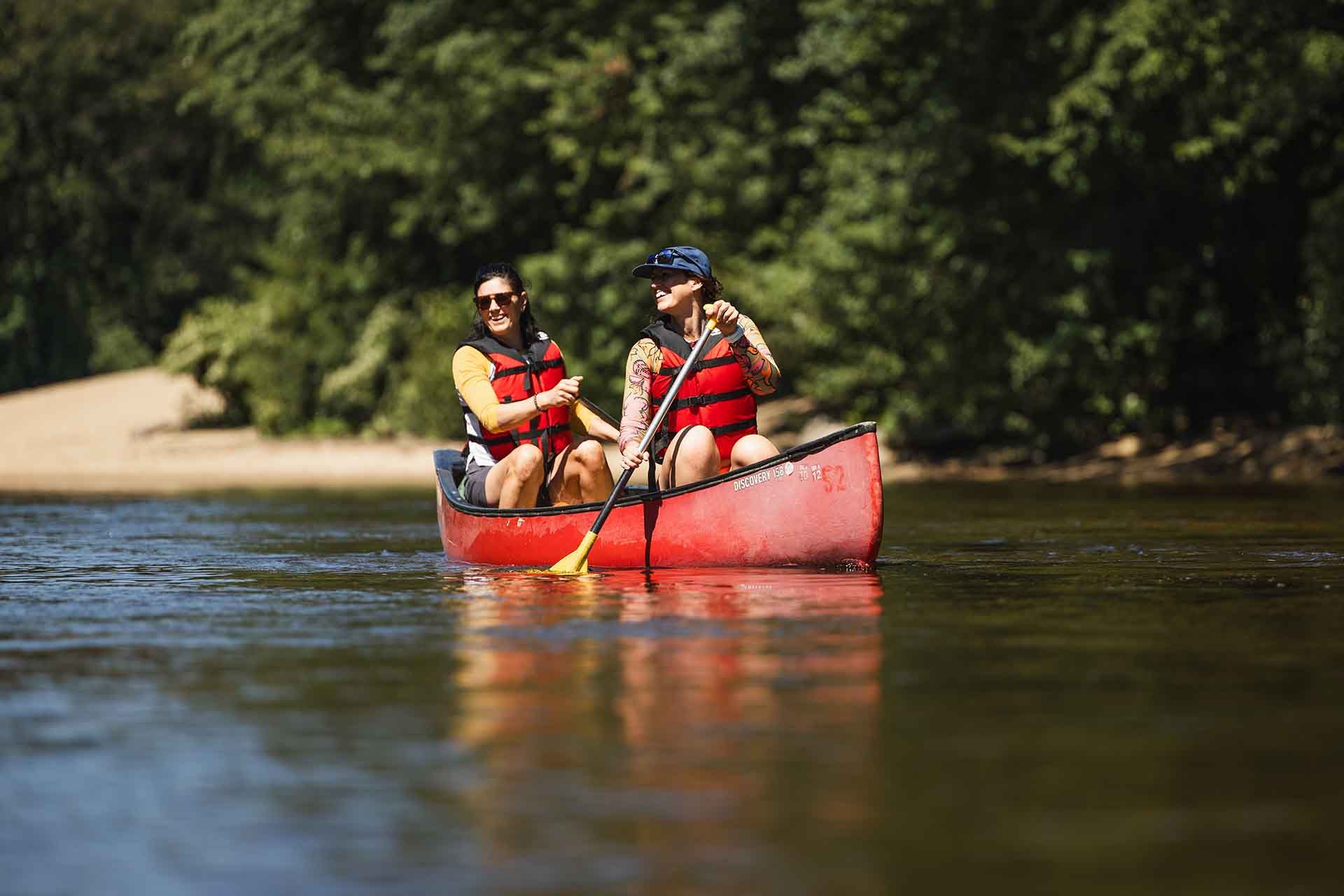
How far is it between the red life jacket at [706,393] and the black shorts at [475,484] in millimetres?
1041

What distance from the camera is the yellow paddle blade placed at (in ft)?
35.7

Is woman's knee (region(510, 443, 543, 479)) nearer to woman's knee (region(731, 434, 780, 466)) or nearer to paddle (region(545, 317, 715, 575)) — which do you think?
paddle (region(545, 317, 715, 575))

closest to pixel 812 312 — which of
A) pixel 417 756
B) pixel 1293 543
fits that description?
pixel 1293 543

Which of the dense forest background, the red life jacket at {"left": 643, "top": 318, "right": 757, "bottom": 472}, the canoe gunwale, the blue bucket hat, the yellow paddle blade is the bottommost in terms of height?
the yellow paddle blade

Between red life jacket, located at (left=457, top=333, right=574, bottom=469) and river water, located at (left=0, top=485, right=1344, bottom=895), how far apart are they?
Answer: 78cm

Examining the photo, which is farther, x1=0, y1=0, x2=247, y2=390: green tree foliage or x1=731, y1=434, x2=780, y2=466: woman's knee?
x1=0, y1=0, x2=247, y2=390: green tree foliage

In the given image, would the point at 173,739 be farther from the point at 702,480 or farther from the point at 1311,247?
the point at 1311,247

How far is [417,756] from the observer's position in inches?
216

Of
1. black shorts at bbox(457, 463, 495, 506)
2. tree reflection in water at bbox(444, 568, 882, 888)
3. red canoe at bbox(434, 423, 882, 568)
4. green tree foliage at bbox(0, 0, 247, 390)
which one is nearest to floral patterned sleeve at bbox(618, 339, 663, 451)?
red canoe at bbox(434, 423, 882, 568)

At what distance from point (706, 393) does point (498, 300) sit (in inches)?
46.1

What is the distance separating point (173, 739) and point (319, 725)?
0.40 meters

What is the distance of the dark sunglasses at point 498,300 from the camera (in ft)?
36.7

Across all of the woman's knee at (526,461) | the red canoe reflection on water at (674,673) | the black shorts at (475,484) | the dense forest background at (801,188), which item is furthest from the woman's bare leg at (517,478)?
the dense forest background at (801,188)

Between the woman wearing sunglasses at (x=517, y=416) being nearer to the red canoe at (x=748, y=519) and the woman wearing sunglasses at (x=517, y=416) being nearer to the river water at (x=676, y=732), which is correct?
the red canoe at (x=748, y=519)
